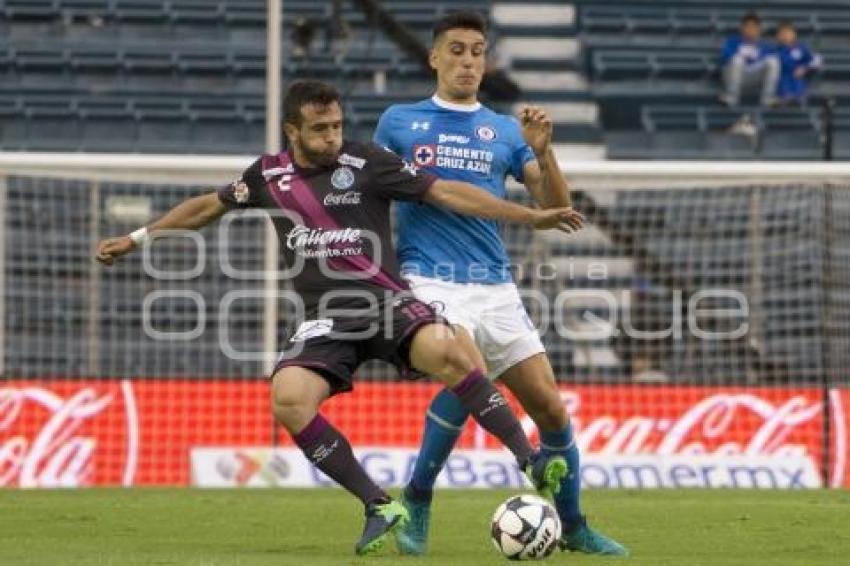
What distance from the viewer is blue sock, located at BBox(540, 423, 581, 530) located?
8.28 meters

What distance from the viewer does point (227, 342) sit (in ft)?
52.9

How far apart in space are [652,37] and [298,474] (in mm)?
9523

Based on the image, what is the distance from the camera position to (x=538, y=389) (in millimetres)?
8227

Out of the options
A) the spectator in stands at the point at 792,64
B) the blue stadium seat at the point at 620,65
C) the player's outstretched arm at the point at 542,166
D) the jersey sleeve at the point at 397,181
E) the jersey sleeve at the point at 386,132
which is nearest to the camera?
the player's outstretched arm at the point at 542,166

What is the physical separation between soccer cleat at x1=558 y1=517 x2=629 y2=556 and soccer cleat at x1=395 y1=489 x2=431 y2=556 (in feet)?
1.84

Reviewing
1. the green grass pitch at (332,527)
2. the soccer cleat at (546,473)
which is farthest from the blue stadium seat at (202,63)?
the soccer cleat at (546,473)

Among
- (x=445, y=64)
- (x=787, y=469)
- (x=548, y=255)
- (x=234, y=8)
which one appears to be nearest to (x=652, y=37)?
(x=234, y=8)

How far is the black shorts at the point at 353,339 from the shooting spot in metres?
7.96

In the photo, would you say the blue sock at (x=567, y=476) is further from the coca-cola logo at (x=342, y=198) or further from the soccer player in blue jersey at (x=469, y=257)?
the coca-cola logo at (x=342, y=198)

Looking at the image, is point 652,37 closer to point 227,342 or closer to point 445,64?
point 227,342

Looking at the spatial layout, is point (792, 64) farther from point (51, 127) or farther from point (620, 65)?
point (51, 127)

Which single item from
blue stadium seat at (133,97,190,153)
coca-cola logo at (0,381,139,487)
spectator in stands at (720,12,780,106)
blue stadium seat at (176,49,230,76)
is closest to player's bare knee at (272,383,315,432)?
coca-cola logo at (0,381,139,487)

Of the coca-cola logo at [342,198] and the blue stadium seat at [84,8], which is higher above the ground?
the coca-cola logo at [342,198]

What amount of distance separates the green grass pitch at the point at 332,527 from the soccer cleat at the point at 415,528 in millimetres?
68
